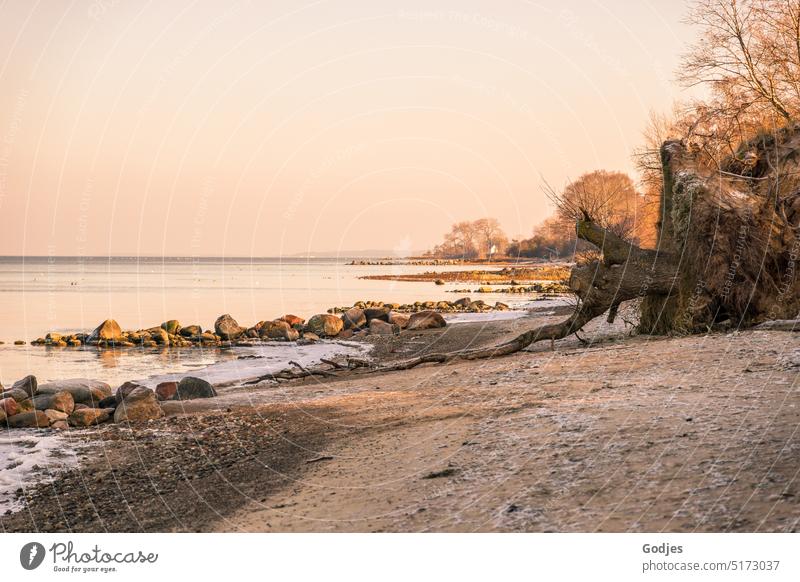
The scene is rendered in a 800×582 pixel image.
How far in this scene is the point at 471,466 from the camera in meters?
7.68

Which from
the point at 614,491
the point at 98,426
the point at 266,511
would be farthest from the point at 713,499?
the point at 98,426

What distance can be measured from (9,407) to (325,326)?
701 inches

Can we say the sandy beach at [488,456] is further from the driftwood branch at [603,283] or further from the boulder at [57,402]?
the driftwood branch at [603,283]

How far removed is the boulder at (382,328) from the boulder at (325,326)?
146 centimetres

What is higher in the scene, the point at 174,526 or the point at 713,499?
the point at 713,499

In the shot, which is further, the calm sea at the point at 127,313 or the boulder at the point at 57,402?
the calm sea at the point at 127,313

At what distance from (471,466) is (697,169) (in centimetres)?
1169

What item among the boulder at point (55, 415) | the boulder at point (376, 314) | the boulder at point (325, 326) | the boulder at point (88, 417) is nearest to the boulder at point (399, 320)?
the boulder at point (376, 314)

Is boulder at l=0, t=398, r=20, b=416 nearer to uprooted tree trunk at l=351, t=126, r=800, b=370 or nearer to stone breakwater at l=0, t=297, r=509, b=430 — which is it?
stone breakwater at l=0, t=297, r=509, b=430

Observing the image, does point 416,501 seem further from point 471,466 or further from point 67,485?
point 67,485

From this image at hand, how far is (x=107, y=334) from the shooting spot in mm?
27047

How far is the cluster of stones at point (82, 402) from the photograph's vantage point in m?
12.9

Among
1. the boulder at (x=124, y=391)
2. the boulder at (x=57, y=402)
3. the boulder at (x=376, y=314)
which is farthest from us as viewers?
the boulder at (x=376, y=314)

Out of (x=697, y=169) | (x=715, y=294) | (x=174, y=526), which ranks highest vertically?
(x=697, y=169)
